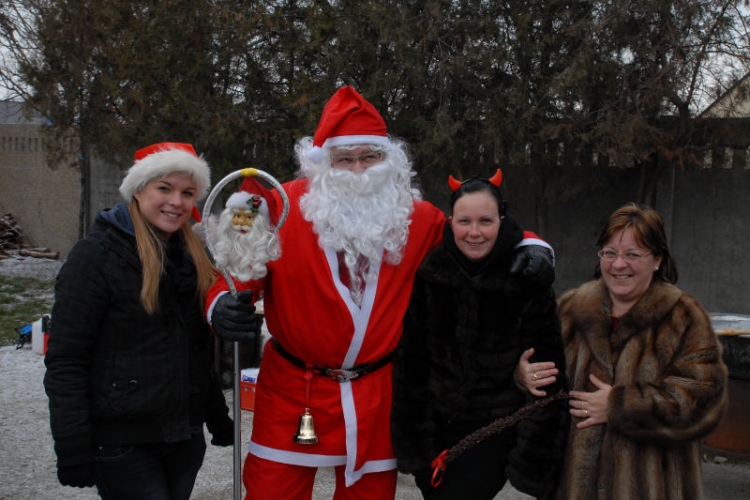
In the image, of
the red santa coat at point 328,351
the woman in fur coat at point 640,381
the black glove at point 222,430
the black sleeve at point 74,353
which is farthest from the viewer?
the black glove at point 222,430

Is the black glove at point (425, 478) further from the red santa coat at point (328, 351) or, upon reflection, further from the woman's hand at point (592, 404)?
the woman's hand at point (592, 404)

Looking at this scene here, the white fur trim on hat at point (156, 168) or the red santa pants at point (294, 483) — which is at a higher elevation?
the white fur trim on hat at point (156, 168)

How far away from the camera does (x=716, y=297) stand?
8.36 m

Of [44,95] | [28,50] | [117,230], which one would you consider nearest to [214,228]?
[117,230]

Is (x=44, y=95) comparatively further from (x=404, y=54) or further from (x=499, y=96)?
(x=499, y=96)

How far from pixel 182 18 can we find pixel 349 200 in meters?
6.62

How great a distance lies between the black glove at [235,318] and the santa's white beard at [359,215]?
42 cm

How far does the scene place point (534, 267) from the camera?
264 centimetres

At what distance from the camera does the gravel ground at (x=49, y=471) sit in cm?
436

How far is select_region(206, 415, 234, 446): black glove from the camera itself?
9.84 ft

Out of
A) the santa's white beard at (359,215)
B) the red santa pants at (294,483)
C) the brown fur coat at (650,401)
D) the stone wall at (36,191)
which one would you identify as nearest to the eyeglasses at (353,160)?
the santa's white beard at (359,215)

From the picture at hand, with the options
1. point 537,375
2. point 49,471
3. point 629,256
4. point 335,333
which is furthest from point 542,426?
point 49,471

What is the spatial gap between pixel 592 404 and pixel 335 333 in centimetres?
96

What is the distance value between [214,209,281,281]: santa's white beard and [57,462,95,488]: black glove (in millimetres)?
803
